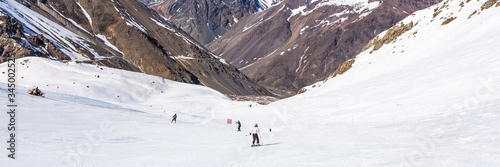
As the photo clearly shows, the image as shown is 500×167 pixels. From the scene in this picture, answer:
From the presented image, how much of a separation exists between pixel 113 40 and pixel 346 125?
403 feet

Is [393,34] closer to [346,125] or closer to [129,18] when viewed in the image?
[346,125]

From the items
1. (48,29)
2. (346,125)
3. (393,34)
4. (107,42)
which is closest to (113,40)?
(107,42)

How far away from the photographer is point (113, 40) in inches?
5167

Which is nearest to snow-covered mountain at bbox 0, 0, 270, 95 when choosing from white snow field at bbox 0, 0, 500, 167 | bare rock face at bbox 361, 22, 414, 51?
white snow field at bbox 0, 0, 500, 167

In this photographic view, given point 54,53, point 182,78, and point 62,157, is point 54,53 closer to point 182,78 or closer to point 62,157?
point 182,78

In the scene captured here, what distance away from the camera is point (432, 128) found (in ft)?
60.1

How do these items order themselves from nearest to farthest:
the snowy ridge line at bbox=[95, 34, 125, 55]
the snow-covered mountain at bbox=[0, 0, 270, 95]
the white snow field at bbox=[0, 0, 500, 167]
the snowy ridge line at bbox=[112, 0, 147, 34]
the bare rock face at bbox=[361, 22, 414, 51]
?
the white snow field at bbox=[0, 0, 500, 167] < the bare rock face at bbox=[361, 22, 414, 51] < the snow-covered mountain at bbox=[0, 0, 270, 95] < the snowy ridge line at bbox=[95, 34, 125, 55] < the snowy ridge line at bbox=[112, 0, 147, 34]

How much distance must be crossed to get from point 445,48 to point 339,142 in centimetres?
2886

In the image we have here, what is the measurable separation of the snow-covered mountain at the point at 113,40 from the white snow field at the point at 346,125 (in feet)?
176

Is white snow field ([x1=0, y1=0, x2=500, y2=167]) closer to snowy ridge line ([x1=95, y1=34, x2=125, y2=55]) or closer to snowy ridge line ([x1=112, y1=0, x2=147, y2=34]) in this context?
snowy ridge line ([x1=95, y1=34, x2=125, y2=55])

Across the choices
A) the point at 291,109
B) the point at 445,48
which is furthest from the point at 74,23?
the point at 445,48

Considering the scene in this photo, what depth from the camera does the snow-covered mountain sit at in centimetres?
9375

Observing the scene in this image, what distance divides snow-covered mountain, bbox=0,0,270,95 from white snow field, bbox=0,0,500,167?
5372 centimetres

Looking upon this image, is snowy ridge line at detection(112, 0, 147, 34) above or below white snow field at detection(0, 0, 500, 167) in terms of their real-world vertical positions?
above
